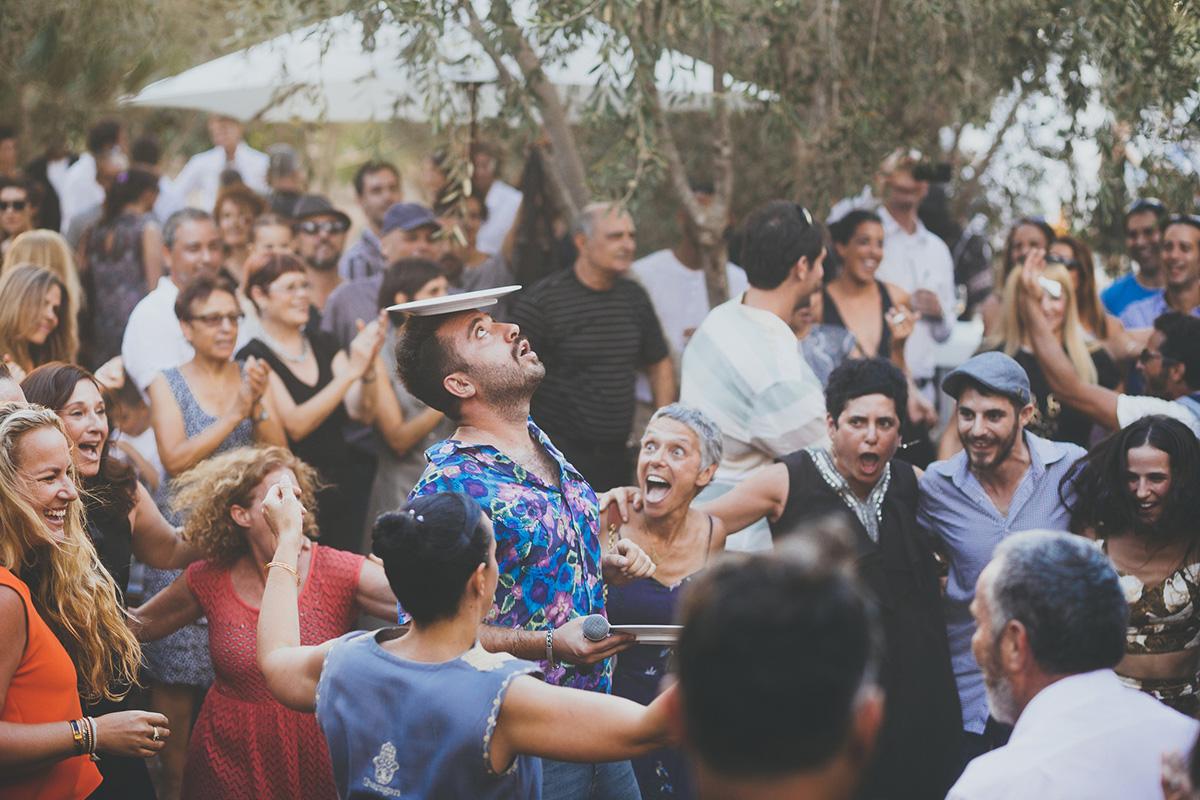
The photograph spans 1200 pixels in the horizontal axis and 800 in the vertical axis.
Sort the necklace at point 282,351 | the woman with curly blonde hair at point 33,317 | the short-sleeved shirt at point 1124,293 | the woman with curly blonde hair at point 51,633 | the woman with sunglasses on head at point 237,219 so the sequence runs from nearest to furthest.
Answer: the woman with curly blonde hair at point 51,633 < the woman with curly blonde hair at point 33,317 < the necklace at point 282,351 < the short-sleeved shirt at point 1124,293 < the woman with sunglasses on head at point 237,219

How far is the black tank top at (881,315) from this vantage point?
741cm

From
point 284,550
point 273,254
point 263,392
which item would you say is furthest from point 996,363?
point 273,254

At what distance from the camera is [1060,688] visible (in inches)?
115

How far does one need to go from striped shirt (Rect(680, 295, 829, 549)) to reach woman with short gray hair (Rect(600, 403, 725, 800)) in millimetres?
496

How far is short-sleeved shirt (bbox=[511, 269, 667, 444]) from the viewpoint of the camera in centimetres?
732

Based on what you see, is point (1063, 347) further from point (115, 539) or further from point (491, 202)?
point (491, 202)

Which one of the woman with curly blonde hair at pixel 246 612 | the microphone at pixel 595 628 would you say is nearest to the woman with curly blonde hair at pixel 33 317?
the woman with curly blonde hair at pixel 246 612

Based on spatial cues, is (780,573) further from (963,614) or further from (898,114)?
(898,114)

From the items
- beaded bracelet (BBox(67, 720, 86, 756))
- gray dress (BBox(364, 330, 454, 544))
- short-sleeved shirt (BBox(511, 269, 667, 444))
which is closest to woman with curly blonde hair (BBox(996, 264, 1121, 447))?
short-sleeved shirt (BBox(511, 269, 667, 444))

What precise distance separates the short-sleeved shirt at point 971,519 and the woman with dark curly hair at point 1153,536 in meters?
0.14

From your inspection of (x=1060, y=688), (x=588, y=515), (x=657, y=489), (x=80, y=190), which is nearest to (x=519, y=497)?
(x=588, y=515)

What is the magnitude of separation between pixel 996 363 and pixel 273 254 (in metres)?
3.86

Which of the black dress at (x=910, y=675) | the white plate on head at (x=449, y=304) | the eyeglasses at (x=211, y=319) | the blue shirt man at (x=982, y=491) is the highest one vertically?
the white plate on head at (x=449, y=304)

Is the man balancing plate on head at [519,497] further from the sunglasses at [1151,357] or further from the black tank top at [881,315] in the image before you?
the black tank top at [881,315]
